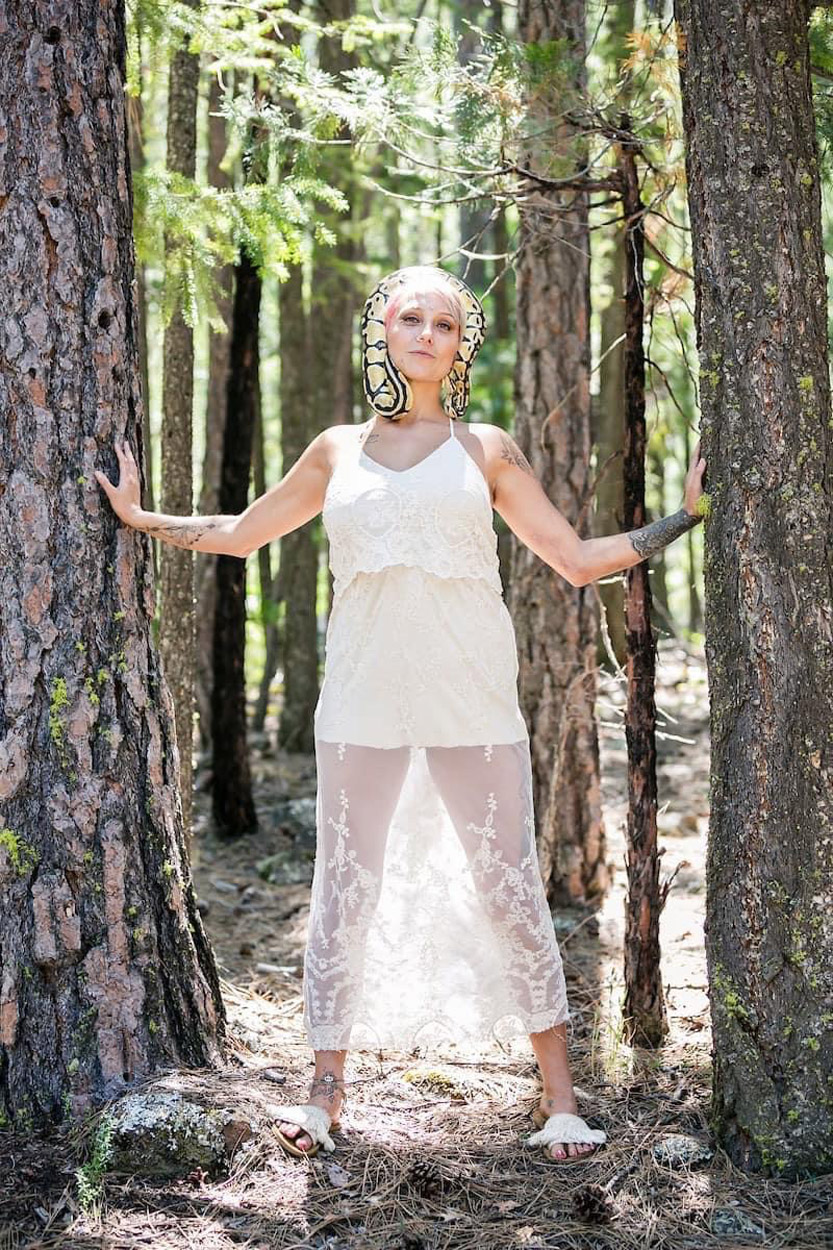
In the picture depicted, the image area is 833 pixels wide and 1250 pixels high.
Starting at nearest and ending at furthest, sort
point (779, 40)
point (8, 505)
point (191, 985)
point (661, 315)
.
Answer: point (779, 40), point (8, 505), point (191, 985), point (661, 315)

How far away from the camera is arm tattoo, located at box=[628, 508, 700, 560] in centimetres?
Answer: 360

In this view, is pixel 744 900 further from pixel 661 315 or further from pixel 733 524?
pixel 661 315

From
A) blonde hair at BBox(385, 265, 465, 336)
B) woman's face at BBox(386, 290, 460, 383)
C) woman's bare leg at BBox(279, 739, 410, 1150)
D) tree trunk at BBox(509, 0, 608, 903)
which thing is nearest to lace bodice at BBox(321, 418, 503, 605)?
woman's face at BBox(386, 290, 460, 383)

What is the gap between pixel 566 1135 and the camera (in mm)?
3646

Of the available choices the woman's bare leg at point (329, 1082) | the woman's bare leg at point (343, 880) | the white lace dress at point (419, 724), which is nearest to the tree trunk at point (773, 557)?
the white lace dress at point (419, 724)

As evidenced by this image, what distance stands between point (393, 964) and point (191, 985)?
64cm

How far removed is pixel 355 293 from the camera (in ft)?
36.6

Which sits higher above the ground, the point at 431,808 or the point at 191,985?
the point at 431,808

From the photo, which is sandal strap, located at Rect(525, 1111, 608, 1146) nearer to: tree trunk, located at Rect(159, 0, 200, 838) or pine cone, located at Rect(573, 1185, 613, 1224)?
pine cone, located at Rect(573, 1185, 613, 1224)

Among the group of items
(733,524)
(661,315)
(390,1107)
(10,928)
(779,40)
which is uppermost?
(779,40)

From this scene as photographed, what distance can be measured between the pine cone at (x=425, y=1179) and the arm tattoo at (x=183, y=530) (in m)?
1.98

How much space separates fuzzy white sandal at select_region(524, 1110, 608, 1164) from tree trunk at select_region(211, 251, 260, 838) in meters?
4.29

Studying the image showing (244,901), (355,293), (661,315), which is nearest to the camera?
(661,315)

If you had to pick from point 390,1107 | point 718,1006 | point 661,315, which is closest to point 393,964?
point 390,1107
